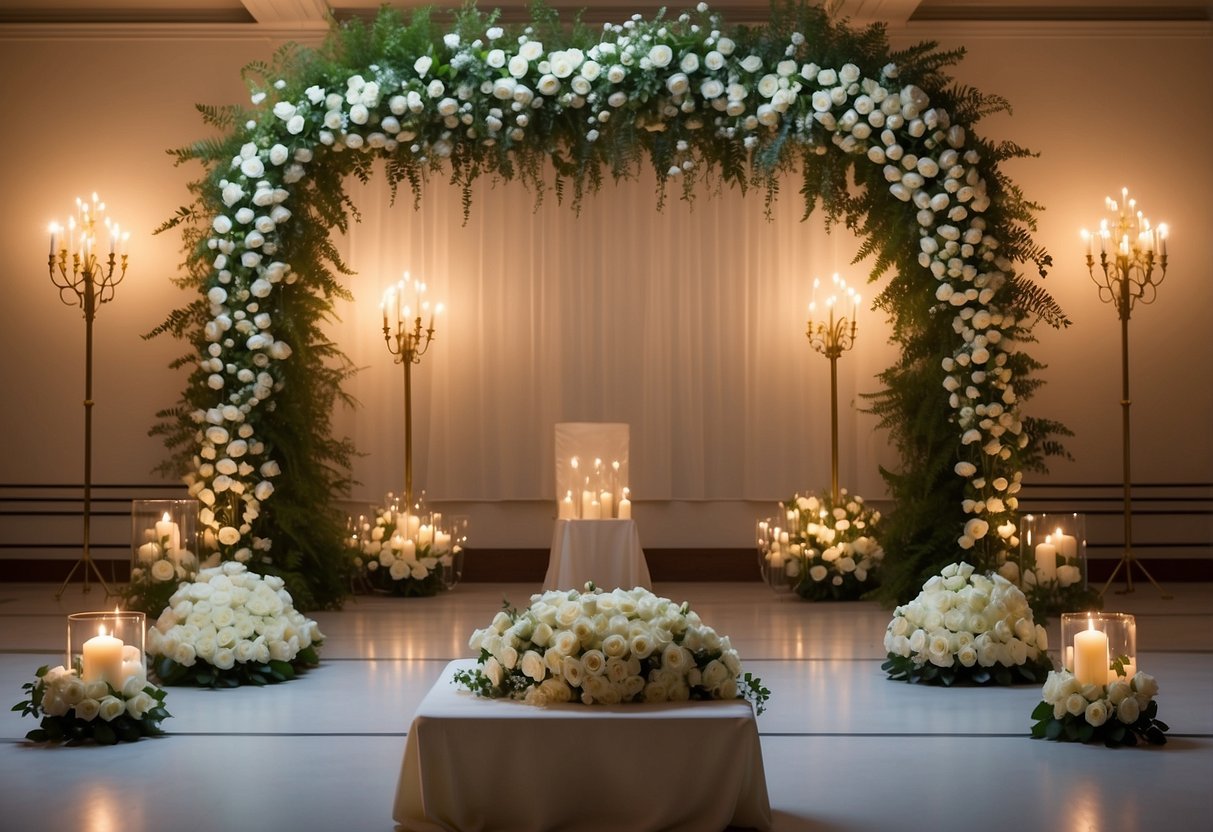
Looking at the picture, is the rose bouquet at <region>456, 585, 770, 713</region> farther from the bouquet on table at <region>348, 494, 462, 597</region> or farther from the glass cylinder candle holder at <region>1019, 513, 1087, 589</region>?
the bouquet on table at <region>348, 494, 462, 597</region>

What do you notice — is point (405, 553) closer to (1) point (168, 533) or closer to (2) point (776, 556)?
(2) point (776, 556)

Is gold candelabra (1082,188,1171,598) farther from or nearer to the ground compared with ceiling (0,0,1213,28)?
nearer to the ground

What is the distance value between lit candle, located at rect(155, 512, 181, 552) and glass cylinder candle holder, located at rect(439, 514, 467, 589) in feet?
11.0

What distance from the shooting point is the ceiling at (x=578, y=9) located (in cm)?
1101

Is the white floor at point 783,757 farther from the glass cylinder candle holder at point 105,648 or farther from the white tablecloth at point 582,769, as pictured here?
the glass cylinder candle holder at point 105,648

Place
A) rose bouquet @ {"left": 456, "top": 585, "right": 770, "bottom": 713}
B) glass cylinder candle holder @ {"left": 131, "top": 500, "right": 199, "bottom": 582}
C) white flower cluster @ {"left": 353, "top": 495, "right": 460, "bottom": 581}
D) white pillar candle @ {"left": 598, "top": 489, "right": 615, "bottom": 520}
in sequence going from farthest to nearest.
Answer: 1. white flower cluster @ {"left": 353, "top": 495, "right": 460, "bottom": 581}
2. white pillar candle @ {"left": 598, "top": 489, "right": 615, "bottom": 520}
3. glass cylinder candle holder @ {"left": 131, "top": 500, "right": 199, "bottom": 582}
4. rose bouquet @ {"left": 456, "top": 585, "right": 770, "bottom": 713}

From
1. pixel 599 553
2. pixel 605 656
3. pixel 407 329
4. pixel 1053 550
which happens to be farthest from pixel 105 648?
pixel 407 329

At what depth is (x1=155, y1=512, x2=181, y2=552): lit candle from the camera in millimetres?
7129

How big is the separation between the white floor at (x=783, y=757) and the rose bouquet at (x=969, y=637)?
0.15 m

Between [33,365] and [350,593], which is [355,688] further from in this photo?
[33,365]

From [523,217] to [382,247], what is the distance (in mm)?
1176

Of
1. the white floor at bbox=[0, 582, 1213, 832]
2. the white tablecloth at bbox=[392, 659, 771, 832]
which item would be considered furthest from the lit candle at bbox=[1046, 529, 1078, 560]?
the white tablecloth at bbox=[392, 659, 771, 832]

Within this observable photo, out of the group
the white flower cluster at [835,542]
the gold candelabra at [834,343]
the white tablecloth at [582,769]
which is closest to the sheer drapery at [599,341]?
the gold candelabra at [834,343]

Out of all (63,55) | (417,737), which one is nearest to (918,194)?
(417,737)
